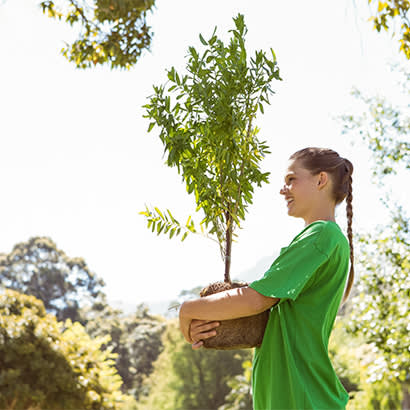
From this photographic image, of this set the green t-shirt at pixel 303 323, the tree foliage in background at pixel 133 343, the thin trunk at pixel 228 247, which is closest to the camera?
the green t-shirt at pixel 303 323

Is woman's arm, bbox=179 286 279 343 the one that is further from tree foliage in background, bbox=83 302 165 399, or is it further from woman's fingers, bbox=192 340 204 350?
tree foliage in background, bbox=83 302 165 399

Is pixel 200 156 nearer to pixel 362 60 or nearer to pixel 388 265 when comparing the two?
pixel 362 60

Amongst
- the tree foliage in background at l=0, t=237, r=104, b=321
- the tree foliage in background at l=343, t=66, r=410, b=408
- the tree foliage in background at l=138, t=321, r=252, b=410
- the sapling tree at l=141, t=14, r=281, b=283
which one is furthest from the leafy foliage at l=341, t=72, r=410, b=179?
the tree foliage in background at l=0, t=237, r=104, b=321

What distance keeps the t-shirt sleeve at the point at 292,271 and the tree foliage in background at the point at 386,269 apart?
3400 millimetres

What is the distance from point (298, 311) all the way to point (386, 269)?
4148 millimetres

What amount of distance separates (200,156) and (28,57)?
995 inches

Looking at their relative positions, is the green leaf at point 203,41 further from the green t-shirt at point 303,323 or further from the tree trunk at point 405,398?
the tree trunk at point 405,398

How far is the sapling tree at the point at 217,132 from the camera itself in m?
1.44

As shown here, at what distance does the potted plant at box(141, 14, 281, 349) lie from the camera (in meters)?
1.44

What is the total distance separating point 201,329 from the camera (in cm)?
120

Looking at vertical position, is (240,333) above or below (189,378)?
below

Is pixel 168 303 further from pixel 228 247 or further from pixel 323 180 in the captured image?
pixel 323 180

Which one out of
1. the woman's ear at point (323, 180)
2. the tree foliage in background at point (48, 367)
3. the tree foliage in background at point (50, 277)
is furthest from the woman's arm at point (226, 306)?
the tree foliage in background at point (50, 277)

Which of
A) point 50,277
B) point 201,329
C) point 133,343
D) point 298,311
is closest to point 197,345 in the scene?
point 201,329
